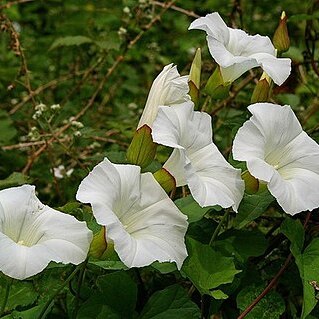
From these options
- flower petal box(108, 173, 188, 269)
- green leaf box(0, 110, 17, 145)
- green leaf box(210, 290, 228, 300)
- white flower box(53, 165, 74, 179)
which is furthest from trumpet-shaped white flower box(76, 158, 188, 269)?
green leaf box(0, 110, 17, 145)

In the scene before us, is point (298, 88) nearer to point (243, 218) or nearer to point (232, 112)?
point (232, 112)

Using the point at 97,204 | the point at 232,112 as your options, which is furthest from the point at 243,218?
the point at 232,112

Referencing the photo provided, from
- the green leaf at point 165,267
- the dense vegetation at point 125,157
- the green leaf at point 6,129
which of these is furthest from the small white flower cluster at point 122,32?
the green leaf at point 165,267

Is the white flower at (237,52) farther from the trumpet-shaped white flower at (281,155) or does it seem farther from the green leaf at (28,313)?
the green leaf at (28,313)

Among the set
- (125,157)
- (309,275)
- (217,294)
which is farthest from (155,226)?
(125,157)

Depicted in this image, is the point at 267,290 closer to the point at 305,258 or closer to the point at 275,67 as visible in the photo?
the point at 305,258

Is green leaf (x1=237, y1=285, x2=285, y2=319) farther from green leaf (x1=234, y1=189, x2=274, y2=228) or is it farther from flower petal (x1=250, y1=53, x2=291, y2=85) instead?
flower petal (x1=250, y1=53, x2=291, y2=85)
